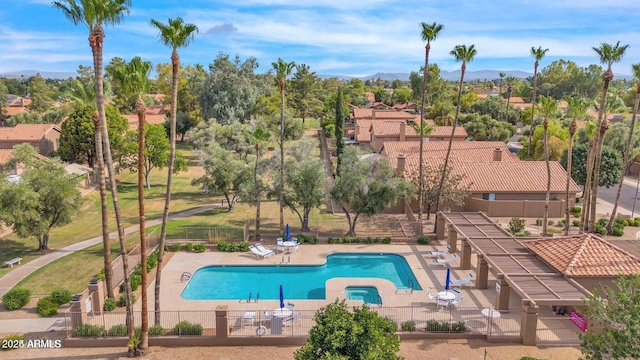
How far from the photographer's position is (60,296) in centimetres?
2228

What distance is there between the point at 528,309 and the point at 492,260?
481 centimetres

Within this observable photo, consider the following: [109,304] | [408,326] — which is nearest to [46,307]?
[109,304]

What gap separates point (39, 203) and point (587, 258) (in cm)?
3095

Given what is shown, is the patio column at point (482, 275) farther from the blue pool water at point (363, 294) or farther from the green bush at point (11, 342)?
the green bush at point (11, 342)

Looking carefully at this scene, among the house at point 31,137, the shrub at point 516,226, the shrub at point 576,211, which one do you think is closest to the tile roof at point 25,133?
the house at point 31,137

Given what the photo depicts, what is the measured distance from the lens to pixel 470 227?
29.1 meters

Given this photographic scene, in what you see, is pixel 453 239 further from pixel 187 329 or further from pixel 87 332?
pixel 87 332

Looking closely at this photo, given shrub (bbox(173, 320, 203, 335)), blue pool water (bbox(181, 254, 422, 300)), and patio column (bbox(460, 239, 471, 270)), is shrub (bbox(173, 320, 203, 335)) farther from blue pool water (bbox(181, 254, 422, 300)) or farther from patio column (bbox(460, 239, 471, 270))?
patio column (bbox(460, 239, 471, 270))

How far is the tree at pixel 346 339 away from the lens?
1238cm

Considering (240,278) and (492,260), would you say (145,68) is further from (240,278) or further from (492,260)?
(492,260)

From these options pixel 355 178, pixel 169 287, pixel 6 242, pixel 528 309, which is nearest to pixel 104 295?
pixel 169 287

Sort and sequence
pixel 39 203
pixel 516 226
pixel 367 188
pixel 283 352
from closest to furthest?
pixel 283 352 < pixel 39 203 < pixel 367 188 < pixel 516 226

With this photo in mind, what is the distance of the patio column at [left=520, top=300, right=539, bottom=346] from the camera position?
1908 cm

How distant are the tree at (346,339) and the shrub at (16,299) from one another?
16.6 meters
